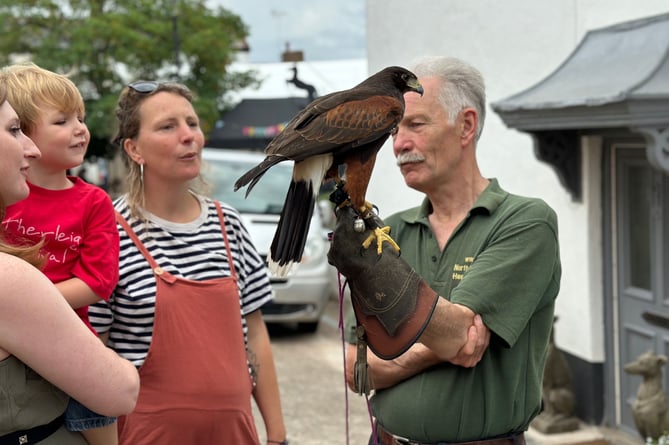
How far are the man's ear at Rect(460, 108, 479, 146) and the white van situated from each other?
6367 mm

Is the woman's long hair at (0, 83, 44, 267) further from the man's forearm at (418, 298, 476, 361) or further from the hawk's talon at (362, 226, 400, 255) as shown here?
the man's forearm at (418, 298, 476, 361)

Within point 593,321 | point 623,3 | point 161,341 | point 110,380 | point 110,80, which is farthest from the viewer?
point 110,80

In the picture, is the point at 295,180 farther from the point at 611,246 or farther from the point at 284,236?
the point at 611,246

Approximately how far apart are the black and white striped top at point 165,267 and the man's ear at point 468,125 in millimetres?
845

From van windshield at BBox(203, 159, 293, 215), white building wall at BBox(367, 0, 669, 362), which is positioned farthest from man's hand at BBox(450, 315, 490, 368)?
van windshield at BBox(203, 159, 293, 215)

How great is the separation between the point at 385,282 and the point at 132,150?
3.84 ft

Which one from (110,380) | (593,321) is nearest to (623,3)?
(593,321)

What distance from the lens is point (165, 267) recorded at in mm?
2719

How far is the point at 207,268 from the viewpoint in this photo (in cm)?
278

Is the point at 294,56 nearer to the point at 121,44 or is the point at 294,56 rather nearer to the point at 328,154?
the point at 328,154

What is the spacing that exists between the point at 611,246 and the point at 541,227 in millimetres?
3976

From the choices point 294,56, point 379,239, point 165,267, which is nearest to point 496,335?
point 379,239

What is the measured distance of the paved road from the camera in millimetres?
6727

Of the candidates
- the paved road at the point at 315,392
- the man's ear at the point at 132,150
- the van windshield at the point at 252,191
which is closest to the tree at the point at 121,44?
the van windshield at the point at 252,191
